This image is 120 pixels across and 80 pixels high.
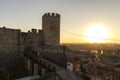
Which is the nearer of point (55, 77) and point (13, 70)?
point (55, 77)

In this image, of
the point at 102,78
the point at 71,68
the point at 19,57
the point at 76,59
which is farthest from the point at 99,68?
the point at 19,57

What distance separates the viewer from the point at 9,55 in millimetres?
26797

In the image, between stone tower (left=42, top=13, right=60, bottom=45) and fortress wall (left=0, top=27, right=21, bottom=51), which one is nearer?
fortress wall (left=0, top=27, right=21, bottom=51)

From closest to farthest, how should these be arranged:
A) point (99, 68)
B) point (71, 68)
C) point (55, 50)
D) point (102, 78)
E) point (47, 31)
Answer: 1. point (102, 78)
2. point (99, 68)
3. point (71, 68)
4. point (55, 50)
5. point (47, 31)

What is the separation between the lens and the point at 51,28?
3077 centimetres

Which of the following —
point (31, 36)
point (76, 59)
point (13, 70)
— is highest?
point (31, 36)

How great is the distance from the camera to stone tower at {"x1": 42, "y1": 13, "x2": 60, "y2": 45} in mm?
30562

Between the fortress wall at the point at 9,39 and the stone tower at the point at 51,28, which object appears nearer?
the fortress wall at the point at 9,39

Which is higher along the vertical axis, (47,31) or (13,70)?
(47,31)

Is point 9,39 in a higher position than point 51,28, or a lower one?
lower

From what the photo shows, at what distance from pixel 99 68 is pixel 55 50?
38.2 feet

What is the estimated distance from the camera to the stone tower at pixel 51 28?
3056cm

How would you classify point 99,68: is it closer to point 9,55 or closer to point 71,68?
point 71,68

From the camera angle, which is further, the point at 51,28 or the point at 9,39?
the point at 51,28
